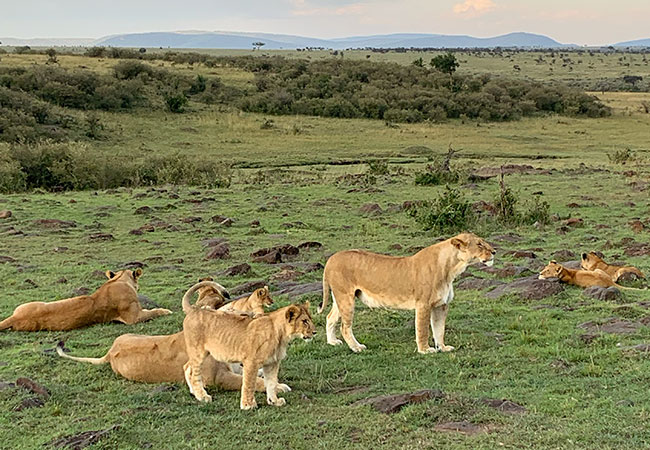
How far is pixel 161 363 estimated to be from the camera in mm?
8188

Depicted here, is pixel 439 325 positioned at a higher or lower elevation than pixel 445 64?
lower

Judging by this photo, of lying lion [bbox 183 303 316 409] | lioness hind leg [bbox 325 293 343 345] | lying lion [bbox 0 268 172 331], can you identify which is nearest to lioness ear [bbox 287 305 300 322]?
lying lion [bbox 183 303 316 409]

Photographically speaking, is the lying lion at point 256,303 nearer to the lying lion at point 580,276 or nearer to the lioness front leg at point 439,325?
the lioness front leg at point 439,325

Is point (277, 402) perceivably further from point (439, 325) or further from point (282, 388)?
point (439, 325)

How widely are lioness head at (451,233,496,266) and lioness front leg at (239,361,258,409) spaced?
310 centimetres

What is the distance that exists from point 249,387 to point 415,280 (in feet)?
9.01

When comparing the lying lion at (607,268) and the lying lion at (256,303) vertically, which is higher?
the lying lion at (256,303)

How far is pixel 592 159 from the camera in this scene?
126ft

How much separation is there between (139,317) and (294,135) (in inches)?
1500

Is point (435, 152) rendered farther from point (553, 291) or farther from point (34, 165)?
point (553, 291)

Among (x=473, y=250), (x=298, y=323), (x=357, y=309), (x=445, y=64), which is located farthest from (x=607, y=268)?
(x=445, y=64)

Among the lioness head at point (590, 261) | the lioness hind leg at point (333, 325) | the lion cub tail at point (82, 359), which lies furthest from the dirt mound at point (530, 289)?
the lion cub tail at point (82, 359)

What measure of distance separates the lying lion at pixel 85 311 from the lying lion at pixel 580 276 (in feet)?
21.3

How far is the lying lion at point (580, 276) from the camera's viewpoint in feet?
40.2
